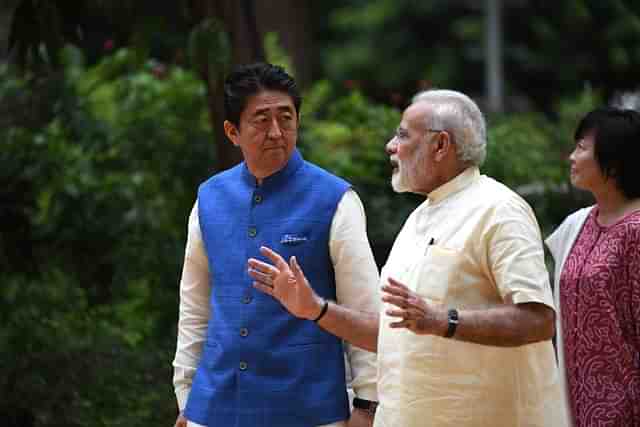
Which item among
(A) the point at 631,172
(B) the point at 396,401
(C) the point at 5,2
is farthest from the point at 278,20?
(B) the point at 396,401

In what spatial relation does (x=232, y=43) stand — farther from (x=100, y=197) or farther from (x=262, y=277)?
(x=262, y=277)

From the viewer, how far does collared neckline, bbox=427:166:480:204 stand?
3916mm

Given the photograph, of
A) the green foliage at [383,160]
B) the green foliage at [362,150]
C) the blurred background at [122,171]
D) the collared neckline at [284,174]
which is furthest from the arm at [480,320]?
the green foliage at [362,150]

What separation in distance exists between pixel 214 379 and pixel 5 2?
15.0ft

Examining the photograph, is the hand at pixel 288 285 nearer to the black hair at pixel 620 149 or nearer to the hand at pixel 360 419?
the hand at pixel 360 419

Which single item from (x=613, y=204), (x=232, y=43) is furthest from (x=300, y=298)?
(x=232, y=43)

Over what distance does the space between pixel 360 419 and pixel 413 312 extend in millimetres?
770

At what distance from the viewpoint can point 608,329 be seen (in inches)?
181

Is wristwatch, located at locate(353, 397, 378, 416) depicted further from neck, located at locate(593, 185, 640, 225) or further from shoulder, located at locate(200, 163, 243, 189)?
neck, located at locate(593, 185, 640, 225)

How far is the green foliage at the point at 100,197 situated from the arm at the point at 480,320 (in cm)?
492

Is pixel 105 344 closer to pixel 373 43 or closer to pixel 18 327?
pixel 18 327

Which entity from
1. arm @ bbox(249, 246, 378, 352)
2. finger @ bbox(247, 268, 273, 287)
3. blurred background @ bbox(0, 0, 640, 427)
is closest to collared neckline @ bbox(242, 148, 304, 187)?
arm @ bbox(249, 246, 378, 352)

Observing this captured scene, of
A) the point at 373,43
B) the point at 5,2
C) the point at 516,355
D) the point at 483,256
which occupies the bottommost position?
the point at 516,355

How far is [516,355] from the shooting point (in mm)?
3791
